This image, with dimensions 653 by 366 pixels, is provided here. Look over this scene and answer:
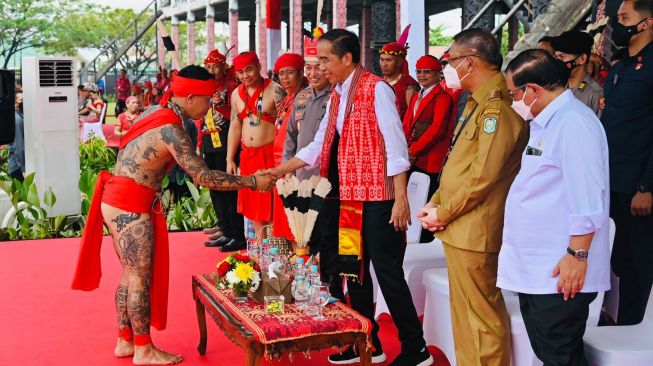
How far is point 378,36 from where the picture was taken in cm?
1500

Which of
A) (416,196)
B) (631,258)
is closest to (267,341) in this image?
(631,258)

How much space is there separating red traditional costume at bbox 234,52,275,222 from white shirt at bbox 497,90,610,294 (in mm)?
3298

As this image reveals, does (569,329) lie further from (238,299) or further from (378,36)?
(378,36)

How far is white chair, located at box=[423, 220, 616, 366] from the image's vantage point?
3035 millimetres

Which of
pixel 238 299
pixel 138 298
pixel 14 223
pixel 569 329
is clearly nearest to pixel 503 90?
pixel 569 329

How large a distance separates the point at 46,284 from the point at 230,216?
165 centimetres

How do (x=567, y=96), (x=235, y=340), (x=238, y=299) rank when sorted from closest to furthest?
(x=567, y=96)
(x=235, y=340)
(x=238, y=299)

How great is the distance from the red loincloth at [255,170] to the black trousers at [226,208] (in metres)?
0.47

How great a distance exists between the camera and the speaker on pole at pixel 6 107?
6.94 meters

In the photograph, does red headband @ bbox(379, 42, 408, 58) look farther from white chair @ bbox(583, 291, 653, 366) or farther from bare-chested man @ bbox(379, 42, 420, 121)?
white chair @ bbox(583, 291, 653, 366)

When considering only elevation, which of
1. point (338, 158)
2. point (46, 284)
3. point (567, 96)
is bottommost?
point (46, 284)

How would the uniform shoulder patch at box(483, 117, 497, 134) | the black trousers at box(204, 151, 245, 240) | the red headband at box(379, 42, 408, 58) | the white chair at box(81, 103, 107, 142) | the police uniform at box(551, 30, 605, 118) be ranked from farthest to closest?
the white chair at box(81, 103, 107, 142) < the black trousers at box(204, 151, 245, 240) < the red headband at box(379, 42, 408, 58) < the police uniform at box(551, 30, 605, 118) < the uniform shoulder patch at box(483, 117, 497, 134)

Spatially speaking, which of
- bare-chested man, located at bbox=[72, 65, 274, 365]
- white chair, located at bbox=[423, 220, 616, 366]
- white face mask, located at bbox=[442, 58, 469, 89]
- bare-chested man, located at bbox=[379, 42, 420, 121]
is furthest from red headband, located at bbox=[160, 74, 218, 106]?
bare-chested man, located at bbox=[379, 42, 420, 121]

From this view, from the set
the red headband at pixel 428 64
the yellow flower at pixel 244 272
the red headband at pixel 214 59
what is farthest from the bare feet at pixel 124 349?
the red headband at pixel 214 59
